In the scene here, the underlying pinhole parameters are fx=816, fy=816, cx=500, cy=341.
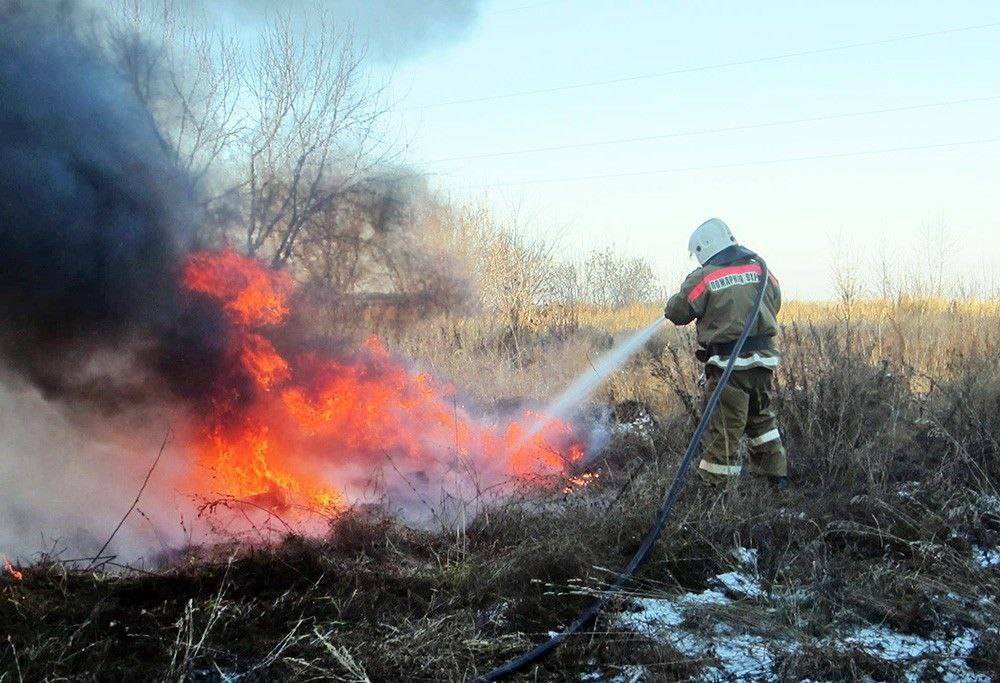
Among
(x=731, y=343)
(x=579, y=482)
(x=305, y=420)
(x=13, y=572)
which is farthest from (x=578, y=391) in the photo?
(x=13, y=572)

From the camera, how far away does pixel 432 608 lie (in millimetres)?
3850

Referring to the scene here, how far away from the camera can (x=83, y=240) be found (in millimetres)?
5793

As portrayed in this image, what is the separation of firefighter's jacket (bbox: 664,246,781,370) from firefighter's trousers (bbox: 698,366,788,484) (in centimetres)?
14

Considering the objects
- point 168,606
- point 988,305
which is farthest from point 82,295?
point 988,305

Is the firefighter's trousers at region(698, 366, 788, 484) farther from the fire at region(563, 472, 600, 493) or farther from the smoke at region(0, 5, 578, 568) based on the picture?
the smoke at region(0, 5, 578, 568)

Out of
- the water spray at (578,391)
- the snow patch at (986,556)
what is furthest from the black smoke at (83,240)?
the snow patch at (986,556)

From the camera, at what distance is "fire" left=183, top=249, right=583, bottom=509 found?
608 centimetres

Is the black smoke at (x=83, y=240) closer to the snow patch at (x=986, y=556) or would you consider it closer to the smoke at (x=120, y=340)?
the smoke at (x=120, y=340)

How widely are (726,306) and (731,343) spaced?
0.29 m

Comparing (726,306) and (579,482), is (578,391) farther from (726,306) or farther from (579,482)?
(726,306)

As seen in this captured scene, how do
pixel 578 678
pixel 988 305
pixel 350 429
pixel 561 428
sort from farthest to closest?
pixel 988 305, pixel 561 428, pixel 350 429, pixel 578 678

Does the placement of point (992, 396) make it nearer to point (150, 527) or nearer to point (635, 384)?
point (635, 384)

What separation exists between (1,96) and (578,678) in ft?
17.5

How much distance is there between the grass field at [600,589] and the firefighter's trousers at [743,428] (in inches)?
11.0
